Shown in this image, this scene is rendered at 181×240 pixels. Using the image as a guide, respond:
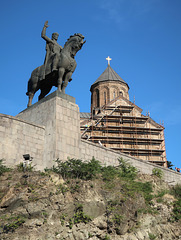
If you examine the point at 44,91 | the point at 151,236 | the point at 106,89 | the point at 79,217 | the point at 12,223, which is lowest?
the point at 151,236

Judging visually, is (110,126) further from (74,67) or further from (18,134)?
(18,134)

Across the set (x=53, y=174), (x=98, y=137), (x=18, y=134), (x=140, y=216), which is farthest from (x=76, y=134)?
(x=98, y=137)

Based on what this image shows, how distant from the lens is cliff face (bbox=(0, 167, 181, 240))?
35.0ft

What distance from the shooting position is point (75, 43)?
17328 mm

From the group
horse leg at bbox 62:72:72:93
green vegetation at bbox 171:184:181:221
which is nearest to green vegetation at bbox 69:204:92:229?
green vegetation at bbox 171:184:181:221

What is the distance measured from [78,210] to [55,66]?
7735 millimetres

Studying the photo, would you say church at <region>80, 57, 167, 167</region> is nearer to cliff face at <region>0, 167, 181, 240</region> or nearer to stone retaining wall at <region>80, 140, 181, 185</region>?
stone retaining wall at <region>80, 140, 181, 185</region>

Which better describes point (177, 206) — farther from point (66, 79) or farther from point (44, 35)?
point (44, 35)

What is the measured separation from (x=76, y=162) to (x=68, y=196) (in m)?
2.07

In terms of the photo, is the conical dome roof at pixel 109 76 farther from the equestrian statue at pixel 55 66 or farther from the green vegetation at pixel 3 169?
the green vegetation at pixel 3 169

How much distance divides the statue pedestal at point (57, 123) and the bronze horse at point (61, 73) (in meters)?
0.83

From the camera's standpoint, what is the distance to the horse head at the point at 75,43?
17.3 meters

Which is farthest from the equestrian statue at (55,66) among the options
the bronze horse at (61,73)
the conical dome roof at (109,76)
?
the conical dome roof at (109,76)

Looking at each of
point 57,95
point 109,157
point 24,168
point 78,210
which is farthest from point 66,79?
point 78,210
